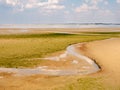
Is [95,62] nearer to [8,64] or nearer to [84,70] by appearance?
[84,70]

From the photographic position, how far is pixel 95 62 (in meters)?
22.6

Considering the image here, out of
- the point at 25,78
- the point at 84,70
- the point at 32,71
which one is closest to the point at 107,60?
the point at 84,70

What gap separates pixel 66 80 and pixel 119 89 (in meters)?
3.38

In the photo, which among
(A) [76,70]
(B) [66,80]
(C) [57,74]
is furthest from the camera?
(A) [76,70]

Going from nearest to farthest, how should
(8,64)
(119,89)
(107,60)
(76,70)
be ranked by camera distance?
(119,89)
(76,70)
(8,64)
(107,60)

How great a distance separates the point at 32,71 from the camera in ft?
60.9

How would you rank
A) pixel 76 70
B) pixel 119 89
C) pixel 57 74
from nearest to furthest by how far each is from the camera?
1. pixel 119 89
2. pixel 57 74
3. pixel 76 70

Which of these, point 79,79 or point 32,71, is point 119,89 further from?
point 32,71

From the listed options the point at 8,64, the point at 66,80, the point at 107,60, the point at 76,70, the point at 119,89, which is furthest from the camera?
the point at 107,60

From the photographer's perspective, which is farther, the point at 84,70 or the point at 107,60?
the point at 107,60

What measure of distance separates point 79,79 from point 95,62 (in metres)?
7.00

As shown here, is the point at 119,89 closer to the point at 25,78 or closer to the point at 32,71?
the point at 25,78

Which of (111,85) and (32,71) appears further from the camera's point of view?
(32,71)

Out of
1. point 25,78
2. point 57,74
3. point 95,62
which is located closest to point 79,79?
point 57,74
